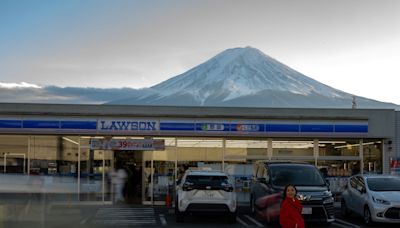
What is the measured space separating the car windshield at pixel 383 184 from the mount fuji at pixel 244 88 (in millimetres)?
40828

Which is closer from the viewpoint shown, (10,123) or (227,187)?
(227,187)

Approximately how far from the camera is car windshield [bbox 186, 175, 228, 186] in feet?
57.1

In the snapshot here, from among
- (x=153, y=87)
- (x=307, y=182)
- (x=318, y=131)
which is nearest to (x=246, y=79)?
(x=153, y=87)

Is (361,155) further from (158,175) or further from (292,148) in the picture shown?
(158,175)

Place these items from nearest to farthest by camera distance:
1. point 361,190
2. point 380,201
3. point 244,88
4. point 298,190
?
point 298,190 < point 380,201 < point 361,190 < point 244,88

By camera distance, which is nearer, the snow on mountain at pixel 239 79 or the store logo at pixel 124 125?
the store logo at pixel 124 125

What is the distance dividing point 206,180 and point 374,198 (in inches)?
191

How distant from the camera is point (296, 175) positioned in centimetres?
1748

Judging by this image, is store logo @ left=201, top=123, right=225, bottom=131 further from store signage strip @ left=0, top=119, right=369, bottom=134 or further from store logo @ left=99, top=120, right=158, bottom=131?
store logo @ left=99, top=120, right=158, bottom=131

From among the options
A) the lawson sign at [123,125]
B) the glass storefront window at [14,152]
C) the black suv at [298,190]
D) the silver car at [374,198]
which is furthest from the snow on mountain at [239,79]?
the black suv at [298,190]

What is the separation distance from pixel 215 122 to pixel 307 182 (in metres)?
8.09

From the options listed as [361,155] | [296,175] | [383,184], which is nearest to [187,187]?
[296,175]

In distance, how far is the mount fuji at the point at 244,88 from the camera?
208ft

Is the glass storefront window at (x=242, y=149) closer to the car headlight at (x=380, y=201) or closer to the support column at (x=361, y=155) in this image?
the support column at (x=361, y=155)
